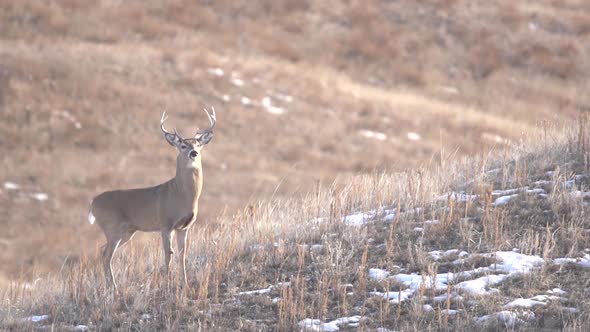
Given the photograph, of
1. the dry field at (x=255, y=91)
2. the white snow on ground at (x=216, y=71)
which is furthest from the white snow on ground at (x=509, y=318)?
the white snow on ground at (x=216, y=71)

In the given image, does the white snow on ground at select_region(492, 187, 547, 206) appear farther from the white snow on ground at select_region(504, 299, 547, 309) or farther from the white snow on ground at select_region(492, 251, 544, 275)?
the white snow on ground at select_region(504, 299, 547, 309)

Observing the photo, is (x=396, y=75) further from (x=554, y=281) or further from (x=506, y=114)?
(x=554, y=281)

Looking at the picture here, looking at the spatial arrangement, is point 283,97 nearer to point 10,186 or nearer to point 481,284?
point 10,186

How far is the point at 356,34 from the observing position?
47250 millimetres

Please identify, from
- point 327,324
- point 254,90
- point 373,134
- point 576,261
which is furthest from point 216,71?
point 327,324

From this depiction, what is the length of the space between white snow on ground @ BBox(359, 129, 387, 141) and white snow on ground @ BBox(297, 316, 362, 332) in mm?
29816

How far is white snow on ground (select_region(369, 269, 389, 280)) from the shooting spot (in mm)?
8289

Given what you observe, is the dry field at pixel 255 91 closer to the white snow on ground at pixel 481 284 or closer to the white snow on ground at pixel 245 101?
the white snow on ground at pixel 245 101

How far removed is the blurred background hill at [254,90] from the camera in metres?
30.9

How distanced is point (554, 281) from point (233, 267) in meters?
2.82

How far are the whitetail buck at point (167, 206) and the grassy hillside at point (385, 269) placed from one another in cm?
28

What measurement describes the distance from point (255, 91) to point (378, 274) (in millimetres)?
30822

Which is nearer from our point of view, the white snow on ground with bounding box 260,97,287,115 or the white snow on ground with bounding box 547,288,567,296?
the white snow on ground with bounding box 547,288,567,296

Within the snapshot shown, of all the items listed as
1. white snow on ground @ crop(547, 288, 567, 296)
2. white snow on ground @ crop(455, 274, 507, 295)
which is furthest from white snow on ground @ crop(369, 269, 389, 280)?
white snow on ground @ crop(547, 288, 567, 296)
